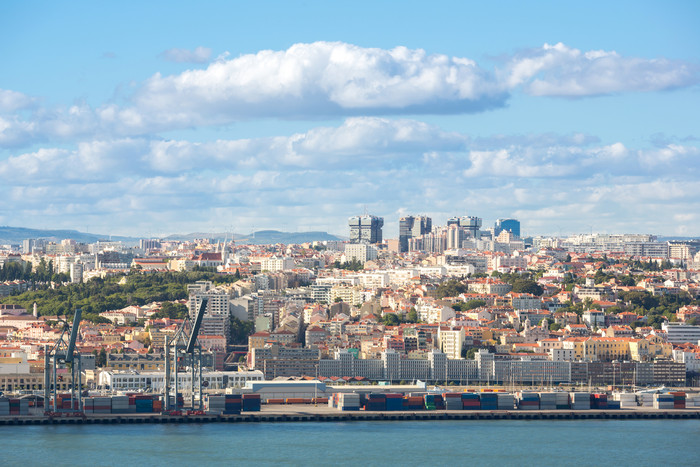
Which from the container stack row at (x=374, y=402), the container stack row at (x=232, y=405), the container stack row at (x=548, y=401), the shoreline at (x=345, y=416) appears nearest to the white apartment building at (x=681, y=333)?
the shoreline at (x=345, y=416)

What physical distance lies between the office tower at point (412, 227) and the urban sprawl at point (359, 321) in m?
25.7

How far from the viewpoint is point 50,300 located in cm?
5569

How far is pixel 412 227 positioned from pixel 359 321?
185 feet

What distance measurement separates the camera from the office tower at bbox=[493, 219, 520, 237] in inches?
5030

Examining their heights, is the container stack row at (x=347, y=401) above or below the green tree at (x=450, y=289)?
below

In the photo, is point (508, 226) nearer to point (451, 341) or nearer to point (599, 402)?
point (451, 341)

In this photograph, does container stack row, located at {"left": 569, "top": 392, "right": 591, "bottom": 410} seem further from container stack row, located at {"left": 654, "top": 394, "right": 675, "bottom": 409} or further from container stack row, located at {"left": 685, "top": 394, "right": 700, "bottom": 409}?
container stack row, located at {"left": 685, "top": 394, "right": 700, "bottom": 409}

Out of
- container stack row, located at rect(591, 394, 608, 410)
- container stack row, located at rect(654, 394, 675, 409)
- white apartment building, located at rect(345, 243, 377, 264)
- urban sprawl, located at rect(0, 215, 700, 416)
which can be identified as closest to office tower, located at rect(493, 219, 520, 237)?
white apartment building, located at rect(345, 243, 377, 264)

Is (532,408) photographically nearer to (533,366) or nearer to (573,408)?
(573,408)

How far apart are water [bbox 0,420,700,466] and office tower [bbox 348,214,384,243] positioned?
7989 cm

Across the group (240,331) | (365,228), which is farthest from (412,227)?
(240,331)

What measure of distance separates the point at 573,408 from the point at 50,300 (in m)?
27.2

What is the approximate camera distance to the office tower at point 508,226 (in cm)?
12775

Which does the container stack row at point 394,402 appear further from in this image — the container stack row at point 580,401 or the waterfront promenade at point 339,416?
the container stack row at point 580,401
